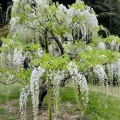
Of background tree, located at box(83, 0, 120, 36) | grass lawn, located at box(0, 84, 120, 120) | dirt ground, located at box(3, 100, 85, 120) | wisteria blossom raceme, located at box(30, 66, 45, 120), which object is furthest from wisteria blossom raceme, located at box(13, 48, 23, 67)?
background tree, located at box(83, 0, 120, 36)

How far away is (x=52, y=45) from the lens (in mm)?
10414

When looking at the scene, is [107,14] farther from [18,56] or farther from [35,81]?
[35,81]

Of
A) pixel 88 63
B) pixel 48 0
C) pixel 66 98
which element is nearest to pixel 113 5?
pixel 66 98

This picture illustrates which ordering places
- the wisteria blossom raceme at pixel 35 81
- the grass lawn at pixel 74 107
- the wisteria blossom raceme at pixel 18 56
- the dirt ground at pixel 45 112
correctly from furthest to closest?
the grass lawn at pixel 74 107 < the dirt ground at pixel 45 112 < the wisteria blossom raceme at pixel 18 56 < the wisteria blossom raceme at pixel 35 81

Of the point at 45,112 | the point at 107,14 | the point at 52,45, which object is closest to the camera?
the point at 45,112

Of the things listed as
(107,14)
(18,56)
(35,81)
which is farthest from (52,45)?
(107,14)

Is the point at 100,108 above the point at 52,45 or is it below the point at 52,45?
below

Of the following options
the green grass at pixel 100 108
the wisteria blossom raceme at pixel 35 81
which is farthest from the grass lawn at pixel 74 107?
the wisteria blossom raceme at pixel 35 81

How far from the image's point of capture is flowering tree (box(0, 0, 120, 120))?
21.6 feet

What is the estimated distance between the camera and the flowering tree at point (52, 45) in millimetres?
6590

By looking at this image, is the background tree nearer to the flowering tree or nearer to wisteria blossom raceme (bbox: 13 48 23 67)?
the flowering tree

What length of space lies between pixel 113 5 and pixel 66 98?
56.8 feet

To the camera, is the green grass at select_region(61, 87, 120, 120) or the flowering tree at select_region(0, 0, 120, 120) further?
the green grass at select_region(61, 87, 120, 120)

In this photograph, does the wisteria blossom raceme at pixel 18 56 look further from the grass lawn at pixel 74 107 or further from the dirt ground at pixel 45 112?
the grass lawn at pixel 74 107
